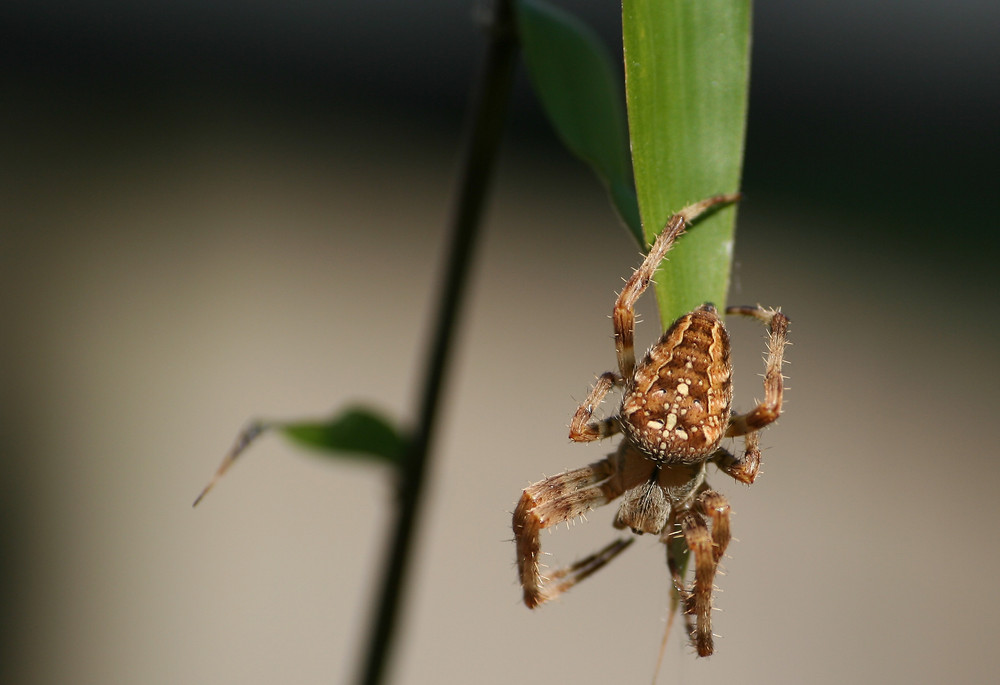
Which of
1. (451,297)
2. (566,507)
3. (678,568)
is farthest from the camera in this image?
(566,507)

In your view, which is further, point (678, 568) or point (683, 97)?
point (678, 568)

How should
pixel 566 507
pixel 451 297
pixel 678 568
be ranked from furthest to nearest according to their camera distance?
pixel 566 507 → pixel 678 568 → pixel 451 297

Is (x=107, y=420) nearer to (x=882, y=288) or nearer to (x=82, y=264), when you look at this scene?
(x=82, y=264)

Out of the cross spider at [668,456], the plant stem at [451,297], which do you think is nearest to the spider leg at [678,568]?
the cross spider at [668,456]

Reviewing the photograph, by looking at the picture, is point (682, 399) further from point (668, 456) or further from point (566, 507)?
point (566, 507)

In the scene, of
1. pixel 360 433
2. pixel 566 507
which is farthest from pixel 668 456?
pixel 360 433

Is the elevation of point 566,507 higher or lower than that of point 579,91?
lower
